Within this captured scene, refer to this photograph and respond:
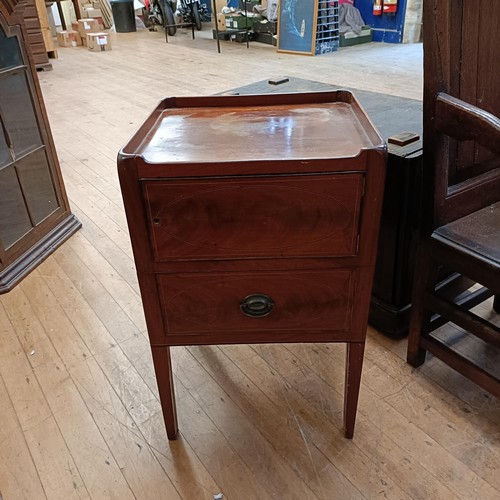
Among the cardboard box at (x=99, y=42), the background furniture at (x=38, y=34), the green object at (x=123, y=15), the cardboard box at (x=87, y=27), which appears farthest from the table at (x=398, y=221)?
the green object at (x=123, y=15)

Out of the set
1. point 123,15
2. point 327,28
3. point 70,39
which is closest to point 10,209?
point 327,28

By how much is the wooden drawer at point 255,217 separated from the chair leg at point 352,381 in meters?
0.26

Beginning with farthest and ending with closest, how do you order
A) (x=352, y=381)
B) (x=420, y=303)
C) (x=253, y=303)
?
(x=420, y=303) → (x=352, y=381) → (x=253, y=303)

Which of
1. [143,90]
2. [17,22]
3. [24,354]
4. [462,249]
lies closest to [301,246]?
[462,249]

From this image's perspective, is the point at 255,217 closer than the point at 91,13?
Yes

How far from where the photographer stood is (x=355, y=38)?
20.2ft

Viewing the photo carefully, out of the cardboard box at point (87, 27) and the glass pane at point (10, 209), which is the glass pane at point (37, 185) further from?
the cardboard box at point (87, 27)

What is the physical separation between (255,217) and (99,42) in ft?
22.3

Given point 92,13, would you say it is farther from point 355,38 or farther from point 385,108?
point 385,108

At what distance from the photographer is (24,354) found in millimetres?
1488

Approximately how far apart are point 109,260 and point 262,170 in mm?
1288

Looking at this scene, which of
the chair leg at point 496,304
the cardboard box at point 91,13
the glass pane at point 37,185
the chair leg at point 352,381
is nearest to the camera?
the chair leg at point 352,381

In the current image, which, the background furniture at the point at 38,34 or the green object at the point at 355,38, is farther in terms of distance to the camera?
the green object at the point at 355,38

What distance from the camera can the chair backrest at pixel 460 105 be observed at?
999 mm
